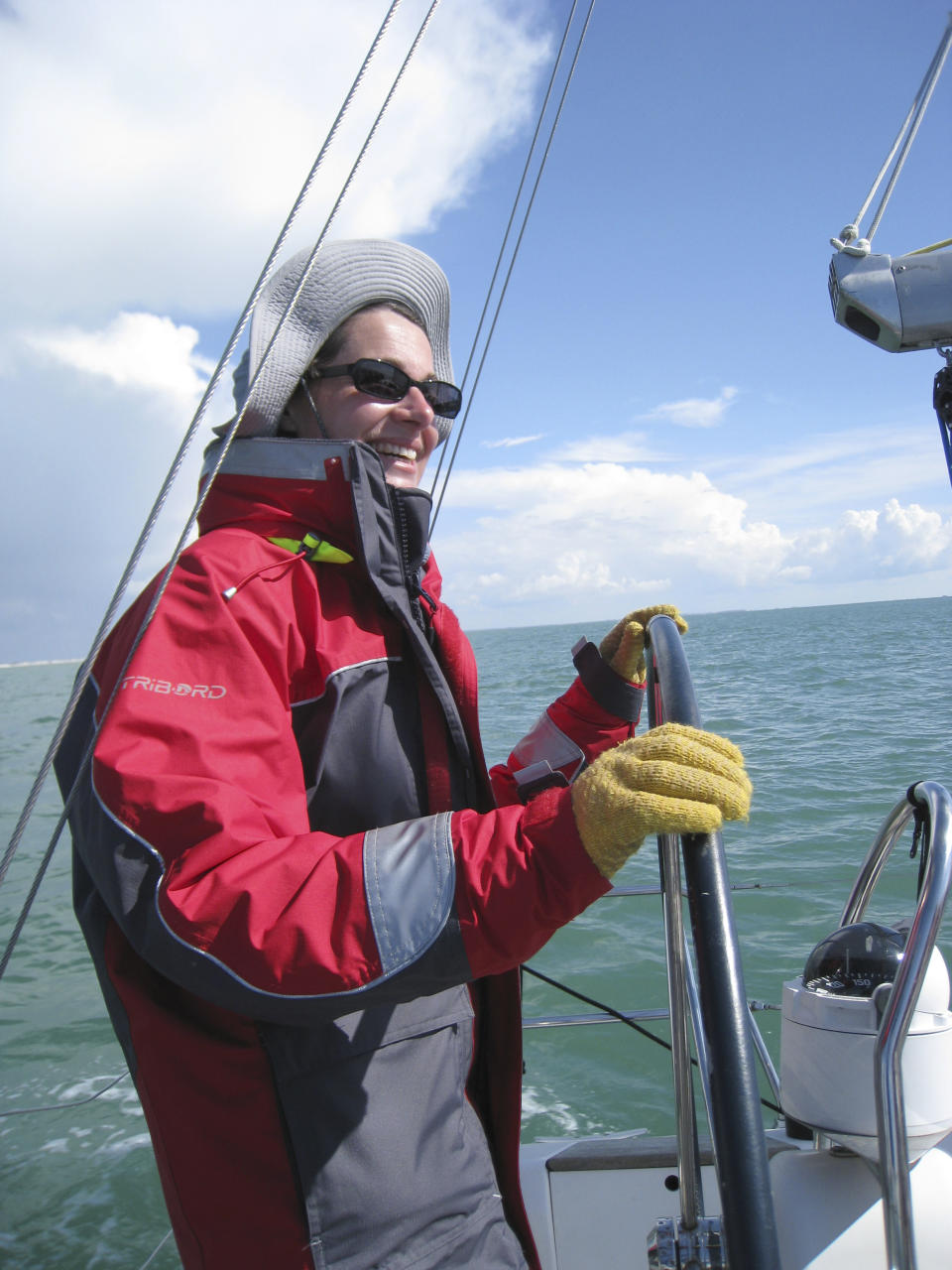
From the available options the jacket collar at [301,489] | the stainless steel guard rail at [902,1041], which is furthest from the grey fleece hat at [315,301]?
the stainless steel guard rail at [902,1041]

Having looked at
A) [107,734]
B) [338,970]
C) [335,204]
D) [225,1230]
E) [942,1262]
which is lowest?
[942,1262]

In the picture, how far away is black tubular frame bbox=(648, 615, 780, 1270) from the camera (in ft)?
2.44

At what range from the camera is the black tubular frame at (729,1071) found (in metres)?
0.75

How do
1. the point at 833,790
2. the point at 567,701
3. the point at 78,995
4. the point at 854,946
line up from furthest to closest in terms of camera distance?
the point at 833,790
the point at 78,995
the point at 567,701
the point at 854,946

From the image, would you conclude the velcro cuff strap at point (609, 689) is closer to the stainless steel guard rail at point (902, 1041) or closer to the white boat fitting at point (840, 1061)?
the white boat fitting at point (840, 1061)

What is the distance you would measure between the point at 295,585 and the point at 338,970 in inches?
21.7

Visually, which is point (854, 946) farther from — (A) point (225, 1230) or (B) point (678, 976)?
(A) point (225, 1230)

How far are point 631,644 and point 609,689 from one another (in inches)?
4.4

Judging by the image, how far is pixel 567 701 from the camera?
1.87 m

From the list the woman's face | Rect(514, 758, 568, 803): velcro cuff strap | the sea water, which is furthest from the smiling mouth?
the sea water

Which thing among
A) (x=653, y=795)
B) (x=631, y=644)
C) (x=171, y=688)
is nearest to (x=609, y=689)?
(x=631, y=644)

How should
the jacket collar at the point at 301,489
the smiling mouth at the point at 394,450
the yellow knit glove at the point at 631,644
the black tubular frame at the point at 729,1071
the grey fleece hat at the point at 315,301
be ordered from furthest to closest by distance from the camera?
the yellow knit glove at the point at 631,644, the smiling mouth at the point at 394,450, the grey fleece hat at the point at 315,301, the jacket collar at the point at 301,489, the black tubular frame at the point at 729,1071

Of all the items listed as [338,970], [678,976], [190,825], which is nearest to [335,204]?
[190,825]

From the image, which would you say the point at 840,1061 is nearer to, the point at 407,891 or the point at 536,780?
the point at 536,780
